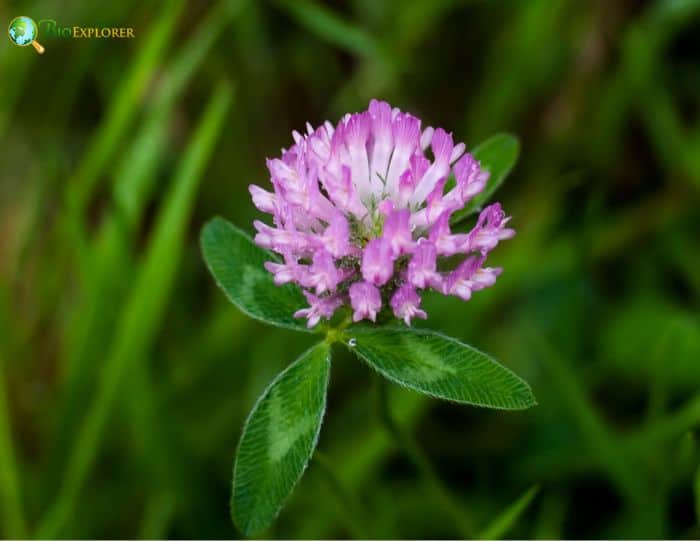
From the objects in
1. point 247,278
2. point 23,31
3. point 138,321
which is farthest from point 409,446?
point 23,31

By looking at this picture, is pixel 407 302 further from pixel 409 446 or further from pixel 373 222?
pixel 409 446

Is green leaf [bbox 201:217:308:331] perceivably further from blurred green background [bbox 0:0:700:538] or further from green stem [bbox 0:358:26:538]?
green stem [bbox 0:358:26:538]

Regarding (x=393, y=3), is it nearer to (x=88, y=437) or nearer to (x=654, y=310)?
(x=654, y=310)

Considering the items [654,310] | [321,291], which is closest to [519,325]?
[654,310]

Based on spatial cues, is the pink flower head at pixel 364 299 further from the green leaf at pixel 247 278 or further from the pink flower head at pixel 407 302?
the green leaf at pixel 247 278

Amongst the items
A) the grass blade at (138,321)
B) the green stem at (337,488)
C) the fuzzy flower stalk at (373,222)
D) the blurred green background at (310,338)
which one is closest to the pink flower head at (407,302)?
the fuzzy flower stalk at (373,222)

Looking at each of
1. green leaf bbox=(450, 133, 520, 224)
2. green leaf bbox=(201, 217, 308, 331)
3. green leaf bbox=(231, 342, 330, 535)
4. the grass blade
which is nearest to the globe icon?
the grass blade
